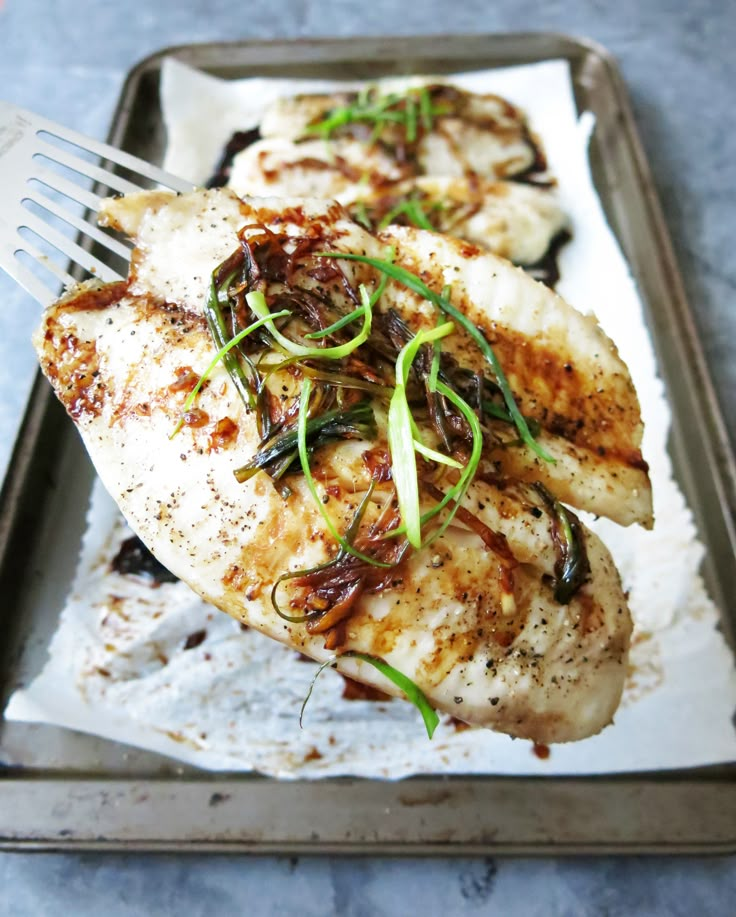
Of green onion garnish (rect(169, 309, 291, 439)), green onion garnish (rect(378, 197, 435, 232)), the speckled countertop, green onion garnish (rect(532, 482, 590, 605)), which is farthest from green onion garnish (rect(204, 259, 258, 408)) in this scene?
green onion garnish (rect(378, 197, 435, 232))

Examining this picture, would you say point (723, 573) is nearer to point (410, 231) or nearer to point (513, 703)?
point (513, 703)

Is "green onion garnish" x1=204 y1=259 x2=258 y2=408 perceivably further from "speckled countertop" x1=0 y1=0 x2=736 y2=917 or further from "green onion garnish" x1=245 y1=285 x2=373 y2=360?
"speckled countertop" x1=0 y1=0 x2=736 y2=917

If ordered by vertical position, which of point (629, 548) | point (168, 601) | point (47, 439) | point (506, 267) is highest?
point (506, 267)

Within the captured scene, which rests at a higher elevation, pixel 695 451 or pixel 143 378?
pixel 143 378

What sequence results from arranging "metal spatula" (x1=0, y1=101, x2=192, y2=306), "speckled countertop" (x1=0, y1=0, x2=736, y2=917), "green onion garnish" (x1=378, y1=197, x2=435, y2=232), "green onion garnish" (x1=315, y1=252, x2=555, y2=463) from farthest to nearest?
1. "green onion garnish" (x1=378, y1=197, x2=435, y2=232)
2. "speckled countertop" (x1=0, y1=0, x2=736, y2=917)
3. "metal spatula" (x1=0, y1=101, x2=192, y2=306)
4. "green onion garnish" (x1=315, y1=252, x2=555, y2=463)

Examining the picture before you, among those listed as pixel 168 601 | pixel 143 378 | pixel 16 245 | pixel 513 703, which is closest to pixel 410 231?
pixel 143 378

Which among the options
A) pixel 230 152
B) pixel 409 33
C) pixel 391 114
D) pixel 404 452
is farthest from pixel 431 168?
pixel 404 452
